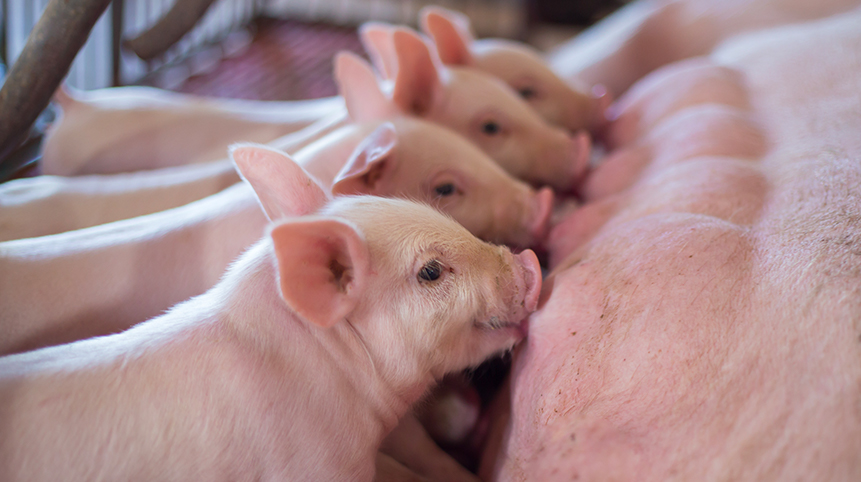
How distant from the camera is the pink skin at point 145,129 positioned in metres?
2.01

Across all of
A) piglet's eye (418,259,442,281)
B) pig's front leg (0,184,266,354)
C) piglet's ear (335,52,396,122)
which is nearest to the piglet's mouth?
piglet's eye (418,259,442,281)

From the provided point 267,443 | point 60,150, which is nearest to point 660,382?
point 267,443

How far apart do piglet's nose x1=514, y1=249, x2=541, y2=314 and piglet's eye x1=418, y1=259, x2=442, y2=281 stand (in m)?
0.17

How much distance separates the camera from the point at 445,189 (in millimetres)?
1478

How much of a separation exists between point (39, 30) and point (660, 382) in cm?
125

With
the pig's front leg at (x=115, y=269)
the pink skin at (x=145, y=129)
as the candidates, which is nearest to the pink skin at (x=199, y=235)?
the pig's front leg at (x=115, y=269)

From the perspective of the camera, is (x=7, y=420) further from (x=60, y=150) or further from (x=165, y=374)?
(x=60, y=150)

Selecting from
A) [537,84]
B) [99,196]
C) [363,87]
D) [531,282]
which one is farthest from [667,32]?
[99,196]

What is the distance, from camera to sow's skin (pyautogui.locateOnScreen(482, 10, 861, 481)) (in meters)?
0.79

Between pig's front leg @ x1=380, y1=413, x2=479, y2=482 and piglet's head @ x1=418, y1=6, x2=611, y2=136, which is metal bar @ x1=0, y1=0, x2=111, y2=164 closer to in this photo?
pig's front leg @ x1=380, y1=413, x2=479, y2=482

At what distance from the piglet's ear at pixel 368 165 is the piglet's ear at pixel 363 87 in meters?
0.32

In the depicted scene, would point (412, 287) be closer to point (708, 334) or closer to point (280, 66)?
point (708, 334)

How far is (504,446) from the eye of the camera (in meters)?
1.11

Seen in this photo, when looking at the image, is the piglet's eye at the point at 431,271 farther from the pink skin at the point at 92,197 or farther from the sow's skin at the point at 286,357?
the pink skin at the point at 92,197
